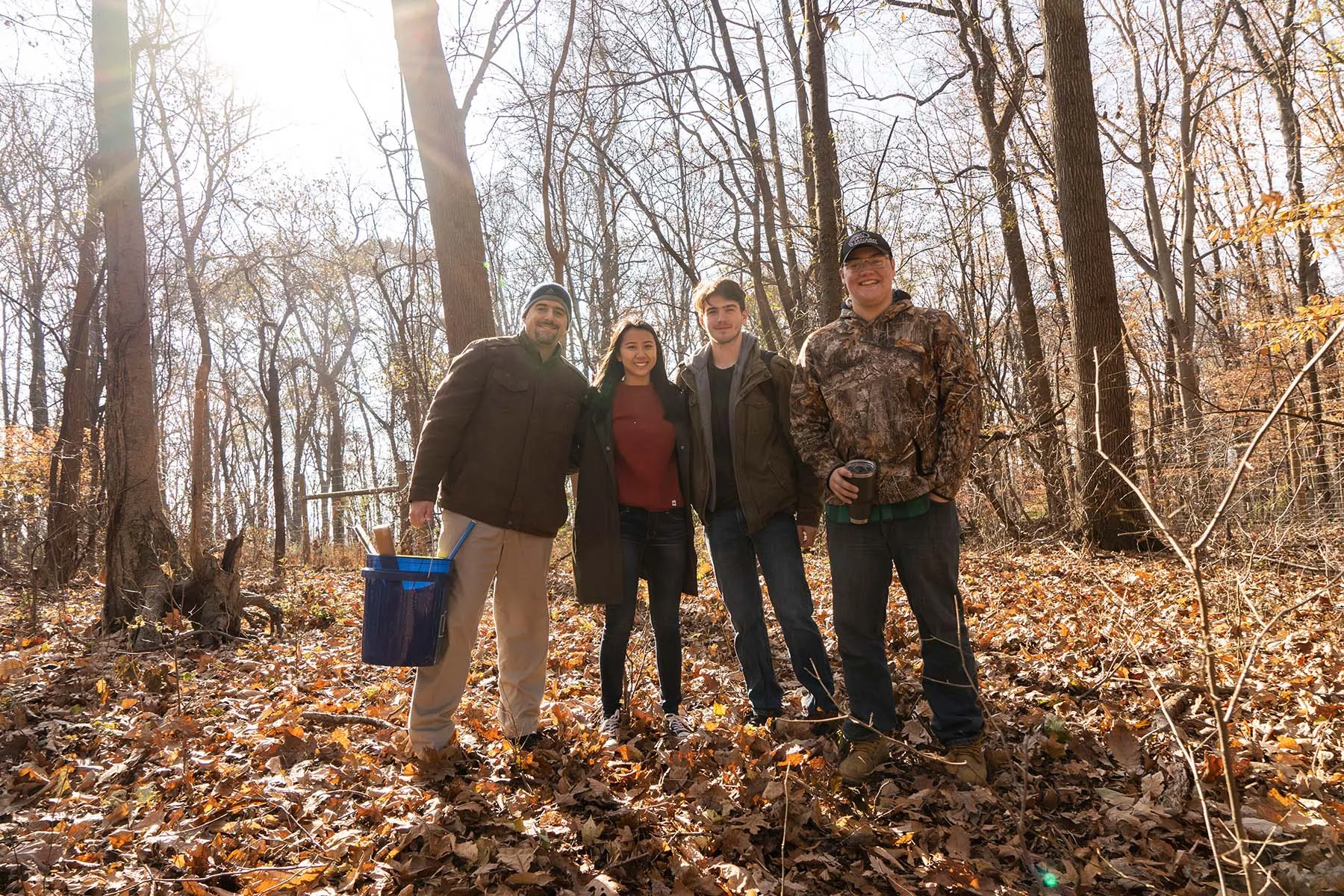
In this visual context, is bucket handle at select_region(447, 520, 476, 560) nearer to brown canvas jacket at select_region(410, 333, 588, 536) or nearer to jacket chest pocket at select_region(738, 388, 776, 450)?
brown canvas jacket at select_region(410, 333, 588, 536)

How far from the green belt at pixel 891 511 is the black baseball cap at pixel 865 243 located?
3.65ft

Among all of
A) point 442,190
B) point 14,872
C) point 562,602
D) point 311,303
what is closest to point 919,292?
point 562,602

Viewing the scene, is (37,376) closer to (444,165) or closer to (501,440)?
(444,165)

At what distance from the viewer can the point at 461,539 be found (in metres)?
3.51

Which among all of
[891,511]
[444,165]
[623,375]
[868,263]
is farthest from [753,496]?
[444,165]

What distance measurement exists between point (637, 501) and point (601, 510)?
0.19m

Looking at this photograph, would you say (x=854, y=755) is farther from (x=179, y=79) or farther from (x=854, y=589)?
(x=179, y=79)

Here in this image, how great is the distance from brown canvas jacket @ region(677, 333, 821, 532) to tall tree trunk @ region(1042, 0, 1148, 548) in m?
4.48

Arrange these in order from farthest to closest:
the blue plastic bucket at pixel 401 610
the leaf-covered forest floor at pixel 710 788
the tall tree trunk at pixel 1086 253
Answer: the tall tree trunk at pixel 1086 253
the blue plastic bucket at pixel 401 610
the leaf-covered forest floor at pixel 710 788

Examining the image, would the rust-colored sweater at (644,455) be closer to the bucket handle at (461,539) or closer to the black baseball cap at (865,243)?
the bucket handle at (461,539)

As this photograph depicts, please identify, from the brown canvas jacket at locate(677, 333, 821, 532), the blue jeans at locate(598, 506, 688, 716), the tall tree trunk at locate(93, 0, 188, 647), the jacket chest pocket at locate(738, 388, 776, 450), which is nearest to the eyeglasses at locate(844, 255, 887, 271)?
the brown canvas jacket at locate(677, 333, 821, 532)

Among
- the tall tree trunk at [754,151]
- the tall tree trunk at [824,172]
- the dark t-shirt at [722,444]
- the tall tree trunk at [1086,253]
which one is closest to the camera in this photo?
the dark t-shirt at [722,444]

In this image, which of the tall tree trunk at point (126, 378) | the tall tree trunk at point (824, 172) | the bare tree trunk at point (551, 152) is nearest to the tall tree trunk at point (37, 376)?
the tall tree trunk at point (126, 378)

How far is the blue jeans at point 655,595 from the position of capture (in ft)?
12.3
